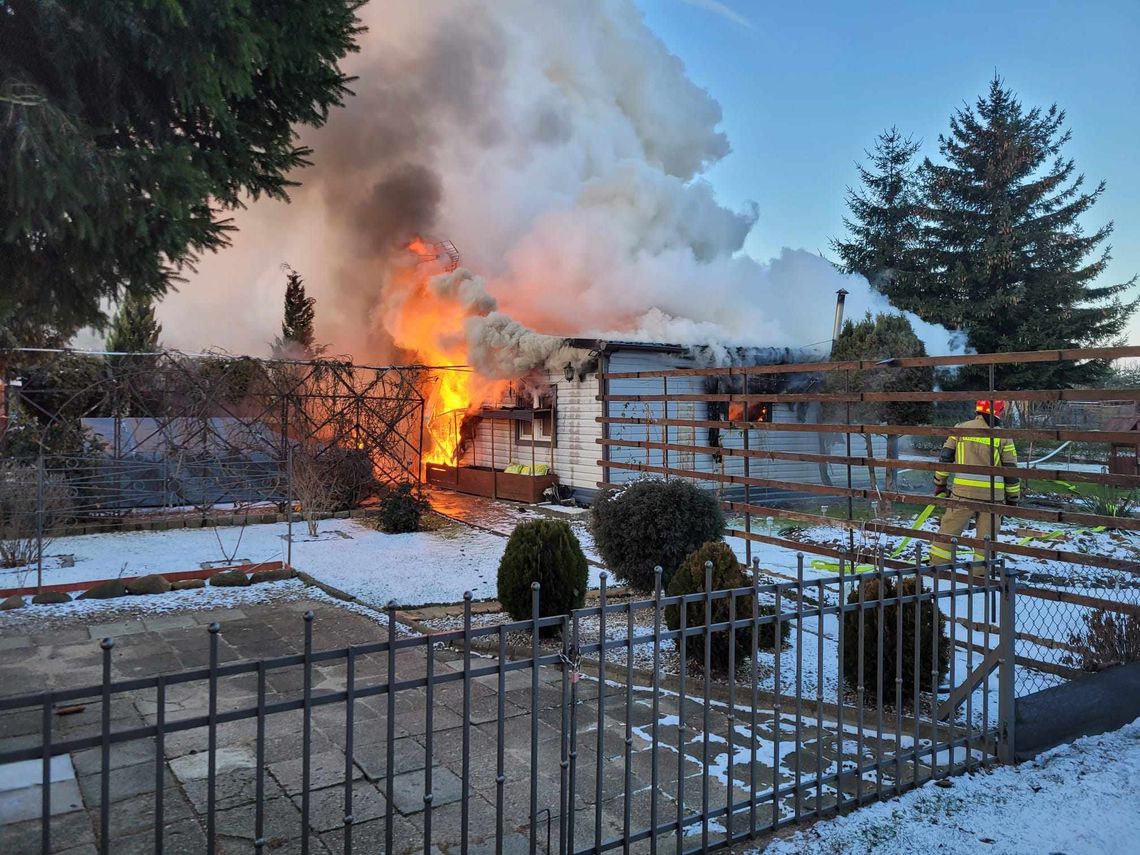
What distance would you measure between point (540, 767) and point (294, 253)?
3136 centimetres

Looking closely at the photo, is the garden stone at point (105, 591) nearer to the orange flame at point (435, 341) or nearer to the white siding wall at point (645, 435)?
the white siding wall at point (645, 435)

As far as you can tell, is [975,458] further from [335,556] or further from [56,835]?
[56,835]

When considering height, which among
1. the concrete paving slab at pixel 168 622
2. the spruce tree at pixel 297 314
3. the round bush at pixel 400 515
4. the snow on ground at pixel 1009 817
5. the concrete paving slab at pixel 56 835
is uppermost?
the spruce tree at pixel 297 314

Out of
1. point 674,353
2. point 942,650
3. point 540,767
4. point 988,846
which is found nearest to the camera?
point 988,846

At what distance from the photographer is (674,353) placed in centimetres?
1523

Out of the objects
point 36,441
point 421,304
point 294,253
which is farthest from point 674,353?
point 294,253

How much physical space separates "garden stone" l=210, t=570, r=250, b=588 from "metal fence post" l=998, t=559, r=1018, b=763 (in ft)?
24.0

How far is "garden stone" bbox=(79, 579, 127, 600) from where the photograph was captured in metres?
7.62

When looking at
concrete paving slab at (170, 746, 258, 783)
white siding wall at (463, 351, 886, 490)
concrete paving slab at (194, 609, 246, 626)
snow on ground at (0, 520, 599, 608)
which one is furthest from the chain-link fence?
white siding wall at (463, 351, 886, 490)

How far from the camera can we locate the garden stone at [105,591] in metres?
7.62

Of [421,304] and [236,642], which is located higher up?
[421,304]

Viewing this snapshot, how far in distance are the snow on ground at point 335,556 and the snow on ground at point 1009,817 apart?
5053mm

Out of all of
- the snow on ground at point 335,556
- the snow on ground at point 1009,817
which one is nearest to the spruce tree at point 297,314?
the snow on ground at point 335,556

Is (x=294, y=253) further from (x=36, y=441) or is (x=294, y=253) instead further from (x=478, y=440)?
(x=36, y=441)
